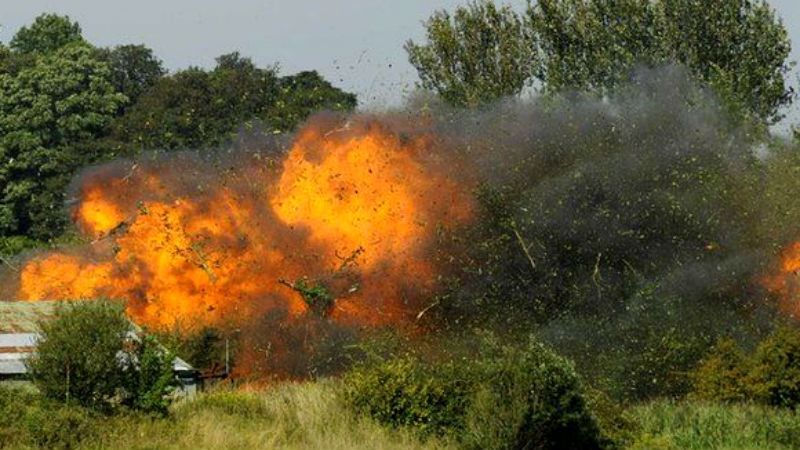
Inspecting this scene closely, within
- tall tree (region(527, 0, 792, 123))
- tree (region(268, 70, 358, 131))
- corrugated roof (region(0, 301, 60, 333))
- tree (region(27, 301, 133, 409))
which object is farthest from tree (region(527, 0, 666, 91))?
tree (region(27, 301, 133, 409))

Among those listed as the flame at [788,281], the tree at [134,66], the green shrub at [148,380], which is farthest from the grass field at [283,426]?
the tree at [134,66]

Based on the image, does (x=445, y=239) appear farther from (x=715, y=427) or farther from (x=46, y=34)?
(x=46, y=34)

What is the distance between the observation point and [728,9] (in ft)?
201

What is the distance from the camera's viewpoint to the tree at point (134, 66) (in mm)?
102750

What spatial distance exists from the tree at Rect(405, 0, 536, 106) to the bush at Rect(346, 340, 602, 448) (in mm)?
28964

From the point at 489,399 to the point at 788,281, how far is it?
16.9m

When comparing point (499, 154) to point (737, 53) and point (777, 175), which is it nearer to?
point (777, 175)

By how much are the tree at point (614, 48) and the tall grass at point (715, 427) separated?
22285 millimetres

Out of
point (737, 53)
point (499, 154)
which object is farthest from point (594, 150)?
point (737, 53)

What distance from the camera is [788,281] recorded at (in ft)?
153

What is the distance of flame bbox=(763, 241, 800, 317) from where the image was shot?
46000mm

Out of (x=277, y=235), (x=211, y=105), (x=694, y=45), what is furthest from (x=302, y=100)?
(x=277, y=235)

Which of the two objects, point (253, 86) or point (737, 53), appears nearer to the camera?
point (737, 53)

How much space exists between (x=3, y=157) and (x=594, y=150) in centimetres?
3948
